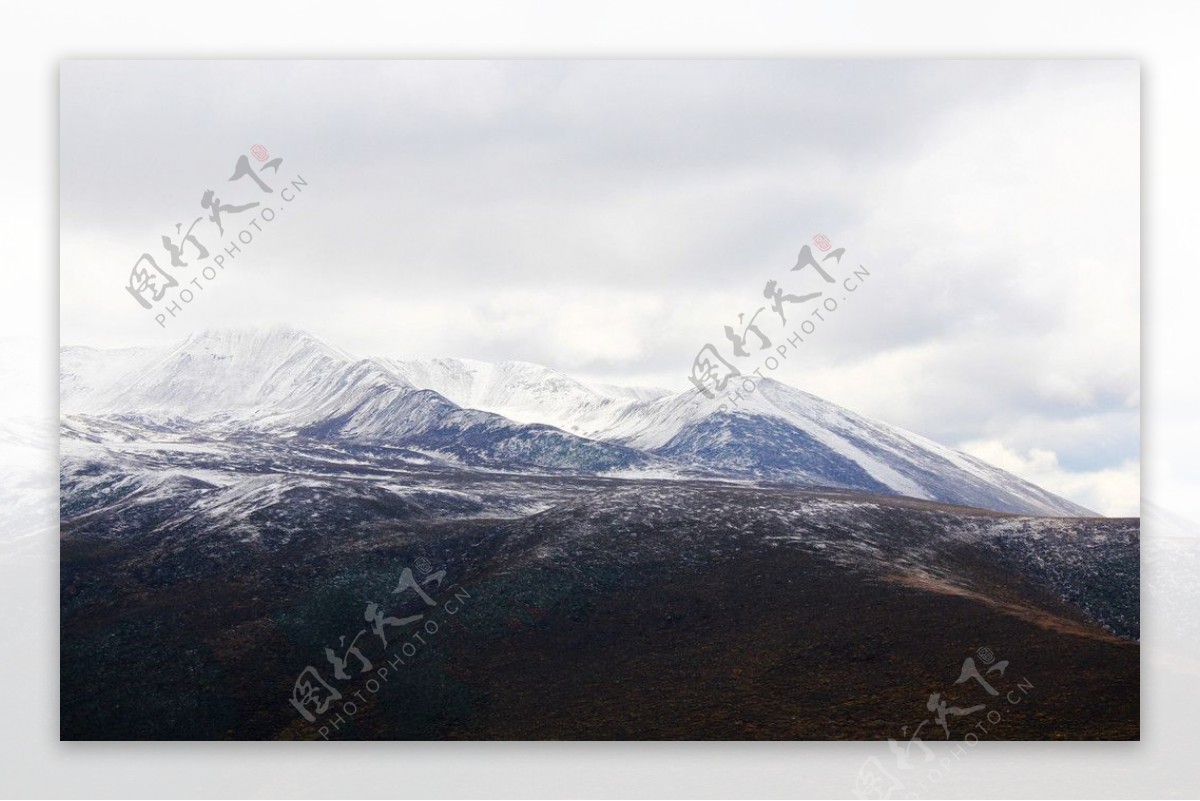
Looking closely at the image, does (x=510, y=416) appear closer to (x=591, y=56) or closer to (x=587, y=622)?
(x=587, y=622)

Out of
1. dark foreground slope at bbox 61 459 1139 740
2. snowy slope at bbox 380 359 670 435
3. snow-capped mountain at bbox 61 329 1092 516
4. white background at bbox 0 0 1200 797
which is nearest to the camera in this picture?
white background at bbox 0 0 1200 797

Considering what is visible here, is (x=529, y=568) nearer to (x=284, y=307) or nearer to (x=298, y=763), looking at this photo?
(x=298, y=763)

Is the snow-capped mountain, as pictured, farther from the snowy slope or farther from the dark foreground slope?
the dark foreground slope

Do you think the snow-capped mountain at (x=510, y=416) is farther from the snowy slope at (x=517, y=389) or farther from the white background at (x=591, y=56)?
the white background at (x=591, y=56)

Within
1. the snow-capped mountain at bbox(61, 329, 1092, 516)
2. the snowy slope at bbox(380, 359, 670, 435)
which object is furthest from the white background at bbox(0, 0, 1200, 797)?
the snowy slope at bbox(380, 359, 670, 435)

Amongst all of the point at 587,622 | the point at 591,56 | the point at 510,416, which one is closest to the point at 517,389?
the point at 510,416

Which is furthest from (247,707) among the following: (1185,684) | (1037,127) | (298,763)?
(1037,127)
